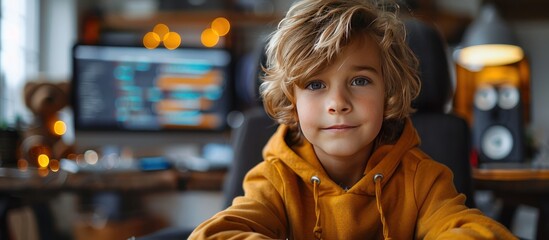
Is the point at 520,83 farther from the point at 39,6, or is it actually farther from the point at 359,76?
the point at 359,76

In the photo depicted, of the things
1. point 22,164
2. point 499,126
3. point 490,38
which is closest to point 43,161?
point 22,164

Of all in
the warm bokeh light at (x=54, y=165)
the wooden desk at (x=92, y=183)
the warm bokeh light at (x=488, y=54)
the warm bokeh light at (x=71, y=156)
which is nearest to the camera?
the wooden desk at (x=92, y=183)

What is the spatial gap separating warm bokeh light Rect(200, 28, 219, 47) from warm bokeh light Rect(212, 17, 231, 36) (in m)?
0.03

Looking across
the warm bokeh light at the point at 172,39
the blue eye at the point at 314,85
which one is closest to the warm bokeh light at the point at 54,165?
the blue eye at the point at 314,85

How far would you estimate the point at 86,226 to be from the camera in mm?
2510

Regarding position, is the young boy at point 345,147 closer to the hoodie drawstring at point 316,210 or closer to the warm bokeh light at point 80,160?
the hoodie drawstring at point 316,210

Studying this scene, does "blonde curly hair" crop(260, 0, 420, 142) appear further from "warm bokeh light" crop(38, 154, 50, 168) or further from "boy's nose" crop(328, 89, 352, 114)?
"warm bokeh light" crop(38, 154, 50, 168)

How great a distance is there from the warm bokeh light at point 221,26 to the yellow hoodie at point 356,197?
3.58m

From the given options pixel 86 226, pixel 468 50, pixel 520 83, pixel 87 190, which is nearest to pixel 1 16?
pixel 86 226

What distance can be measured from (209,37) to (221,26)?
0.42ft

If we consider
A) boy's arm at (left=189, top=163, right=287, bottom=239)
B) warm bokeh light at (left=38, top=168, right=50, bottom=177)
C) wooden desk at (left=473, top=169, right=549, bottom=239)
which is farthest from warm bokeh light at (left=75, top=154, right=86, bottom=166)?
wooden desk at (left=473, top=169, right=549, bottom=239)

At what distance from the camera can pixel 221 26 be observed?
449 cm

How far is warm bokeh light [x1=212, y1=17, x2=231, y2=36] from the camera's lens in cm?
446

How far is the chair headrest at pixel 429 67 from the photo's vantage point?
4.29ft
